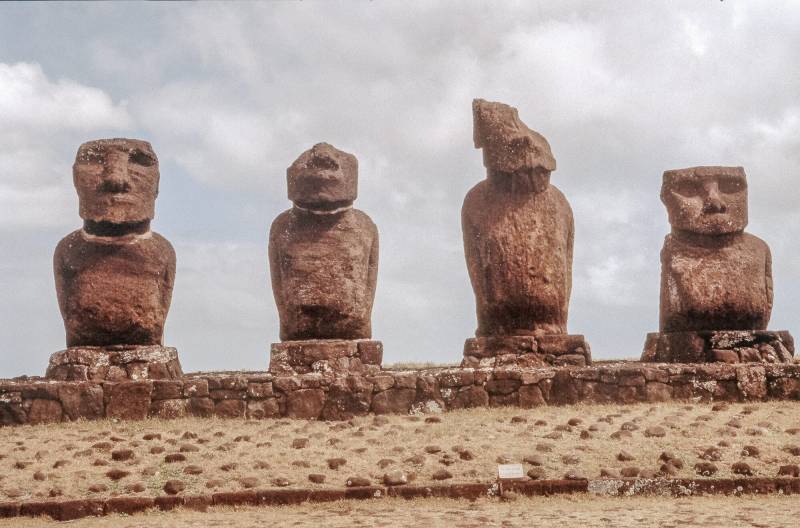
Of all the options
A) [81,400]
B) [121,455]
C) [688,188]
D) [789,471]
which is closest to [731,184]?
[688,188]

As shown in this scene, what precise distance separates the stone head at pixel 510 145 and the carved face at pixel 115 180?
4182 mm

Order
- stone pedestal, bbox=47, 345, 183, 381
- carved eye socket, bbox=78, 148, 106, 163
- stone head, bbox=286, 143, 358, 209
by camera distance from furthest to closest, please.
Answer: carved eye socket, bbox=78, 148, 106, 163 < stone head, bbox=286, 143, 358, 209 < stone pedestal, bbox=47, 345, 183, 381

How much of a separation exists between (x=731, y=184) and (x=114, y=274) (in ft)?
26.1

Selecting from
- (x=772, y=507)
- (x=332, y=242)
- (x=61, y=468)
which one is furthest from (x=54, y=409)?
(x=772, y=507)

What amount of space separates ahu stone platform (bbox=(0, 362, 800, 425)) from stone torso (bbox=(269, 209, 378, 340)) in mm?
1395

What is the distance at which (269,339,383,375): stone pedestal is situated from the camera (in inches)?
505

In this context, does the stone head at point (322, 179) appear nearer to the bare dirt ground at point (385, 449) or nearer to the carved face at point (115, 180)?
the carved face at point (115, 180)

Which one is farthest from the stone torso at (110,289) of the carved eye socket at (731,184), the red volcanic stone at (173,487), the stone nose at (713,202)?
the carved eye socket at (731,184)

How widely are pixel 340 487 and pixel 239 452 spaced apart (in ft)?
4.68

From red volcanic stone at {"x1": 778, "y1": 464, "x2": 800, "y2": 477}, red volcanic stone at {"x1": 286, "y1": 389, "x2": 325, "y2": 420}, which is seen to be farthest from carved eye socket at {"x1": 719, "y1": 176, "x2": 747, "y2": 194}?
red volcanic stone at {"x1": 286, "y1": 389, "x2": 325, "y2": 420}

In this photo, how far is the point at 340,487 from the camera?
873 centimetres

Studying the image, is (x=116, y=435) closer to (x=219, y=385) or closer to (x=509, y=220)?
(x=219, y=385)

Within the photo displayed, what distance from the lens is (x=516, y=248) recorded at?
13227 mm

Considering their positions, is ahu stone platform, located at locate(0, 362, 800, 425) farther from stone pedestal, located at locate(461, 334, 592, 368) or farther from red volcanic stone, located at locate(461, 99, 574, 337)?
red volcanic stone, located at locate(461, 99, 574, 337)
